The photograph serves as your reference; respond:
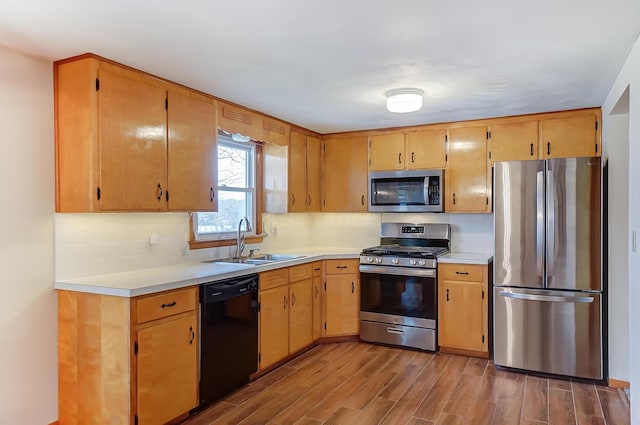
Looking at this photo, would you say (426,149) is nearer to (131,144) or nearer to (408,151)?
(408,151)

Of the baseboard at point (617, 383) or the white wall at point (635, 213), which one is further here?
the baseboard at point (617, 383)

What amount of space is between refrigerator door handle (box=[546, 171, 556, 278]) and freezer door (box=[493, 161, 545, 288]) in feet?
0.14

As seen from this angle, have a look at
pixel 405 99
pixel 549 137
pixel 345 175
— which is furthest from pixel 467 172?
pixel 405 99

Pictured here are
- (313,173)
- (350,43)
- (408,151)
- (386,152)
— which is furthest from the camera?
(313,173)

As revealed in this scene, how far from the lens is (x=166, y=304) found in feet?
8.57

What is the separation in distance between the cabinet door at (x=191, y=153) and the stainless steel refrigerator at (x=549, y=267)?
2399mm

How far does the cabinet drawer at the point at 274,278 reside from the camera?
3.46 metres

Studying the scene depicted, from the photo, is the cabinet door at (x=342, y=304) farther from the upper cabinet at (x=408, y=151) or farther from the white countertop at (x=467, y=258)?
the upper cabinet at (x=408, y=151)

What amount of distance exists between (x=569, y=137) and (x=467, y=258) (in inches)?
55.0

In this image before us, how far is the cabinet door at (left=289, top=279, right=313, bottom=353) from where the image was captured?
3.88 meters

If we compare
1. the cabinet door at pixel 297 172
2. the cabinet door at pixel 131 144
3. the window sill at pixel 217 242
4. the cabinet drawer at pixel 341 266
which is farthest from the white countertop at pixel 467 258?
the cabinet door at pixel 131 144

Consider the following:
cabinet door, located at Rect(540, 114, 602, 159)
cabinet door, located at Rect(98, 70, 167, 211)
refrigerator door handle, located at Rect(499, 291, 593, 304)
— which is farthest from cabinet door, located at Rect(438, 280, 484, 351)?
cabinet door, located at Rect(98, 70, 167, 211)

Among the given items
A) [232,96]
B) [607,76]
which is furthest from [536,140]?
[232,96]

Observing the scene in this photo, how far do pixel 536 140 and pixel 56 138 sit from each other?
3844 millimetres
